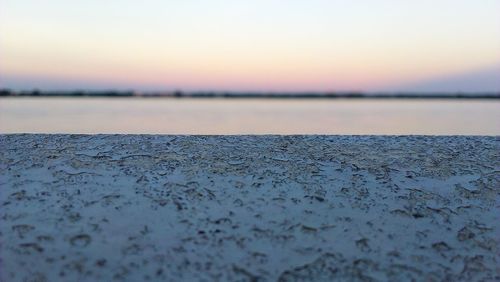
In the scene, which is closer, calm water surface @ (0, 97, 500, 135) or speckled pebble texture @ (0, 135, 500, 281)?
speckled pebble texture @ (0, 135, 500, 281)

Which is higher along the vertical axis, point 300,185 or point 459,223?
point 300,185

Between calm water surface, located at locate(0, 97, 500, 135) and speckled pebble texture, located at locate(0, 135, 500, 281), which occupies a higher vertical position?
calm water surface, located at locate(0, 97, 500, 135)

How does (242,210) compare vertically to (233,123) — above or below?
below

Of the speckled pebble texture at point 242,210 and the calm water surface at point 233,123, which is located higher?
the calm water surface at point 233,123

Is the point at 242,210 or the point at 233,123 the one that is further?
the point at 233,123

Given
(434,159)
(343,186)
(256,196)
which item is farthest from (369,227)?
(434,159)

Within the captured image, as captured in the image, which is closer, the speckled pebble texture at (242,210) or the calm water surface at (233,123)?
the speckled pebble texture at (242,210)

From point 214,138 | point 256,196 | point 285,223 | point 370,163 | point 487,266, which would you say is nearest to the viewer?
point 487,266

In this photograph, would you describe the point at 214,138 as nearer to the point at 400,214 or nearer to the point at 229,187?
the point at 229,187
